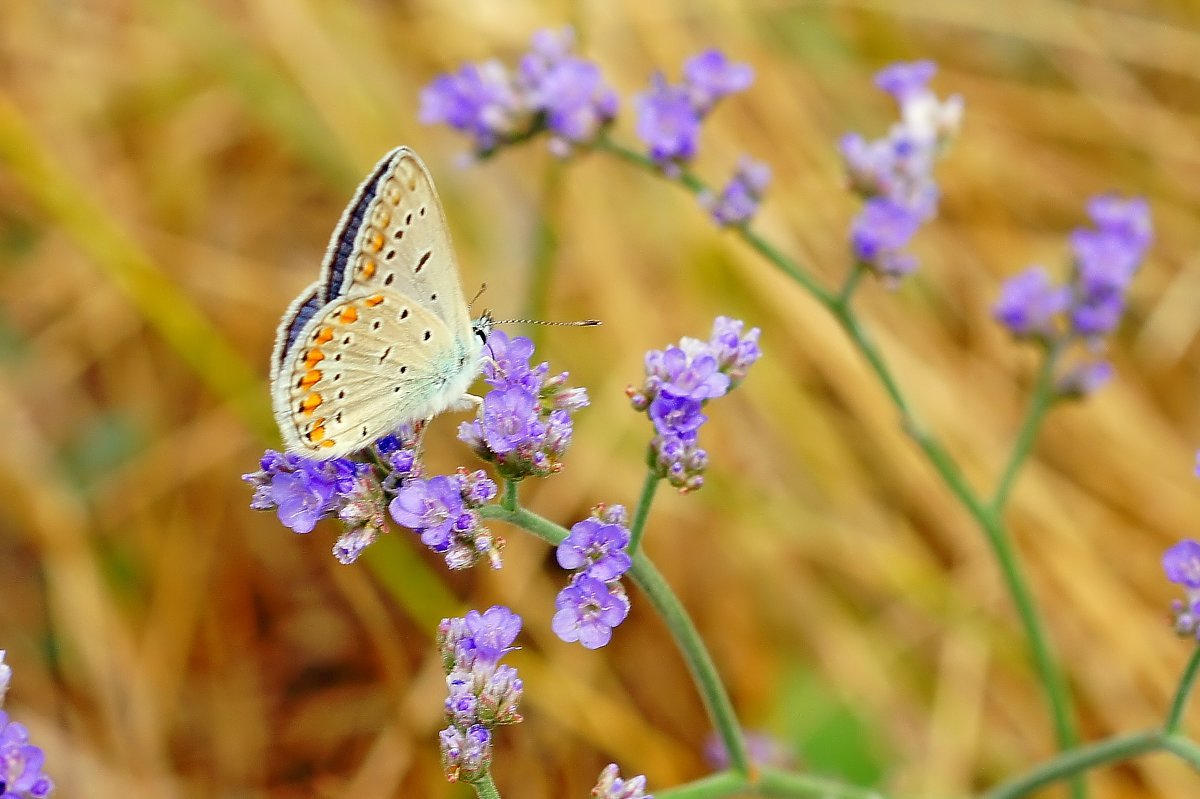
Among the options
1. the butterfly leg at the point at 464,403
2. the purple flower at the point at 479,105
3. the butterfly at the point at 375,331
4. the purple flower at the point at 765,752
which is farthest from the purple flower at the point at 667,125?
the purple flower at the point at 765,752

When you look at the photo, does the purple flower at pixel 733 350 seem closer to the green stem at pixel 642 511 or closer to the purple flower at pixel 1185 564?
the green stem at pixel 642 511

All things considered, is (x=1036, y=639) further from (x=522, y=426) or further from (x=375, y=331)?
(x=375, y=331)

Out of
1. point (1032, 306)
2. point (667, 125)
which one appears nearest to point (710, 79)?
point (667, 125)

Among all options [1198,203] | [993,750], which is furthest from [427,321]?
[1198,203]

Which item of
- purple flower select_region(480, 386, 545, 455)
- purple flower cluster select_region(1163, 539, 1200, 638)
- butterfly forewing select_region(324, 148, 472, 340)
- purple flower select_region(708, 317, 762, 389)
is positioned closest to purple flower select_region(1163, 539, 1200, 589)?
purple flower cluster select_region(1163, 539, 1200, 638)

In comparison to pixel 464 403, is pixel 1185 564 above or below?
below

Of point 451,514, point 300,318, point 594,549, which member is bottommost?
point 594,549

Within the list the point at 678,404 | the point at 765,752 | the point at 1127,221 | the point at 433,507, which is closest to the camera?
the point at 433,507
